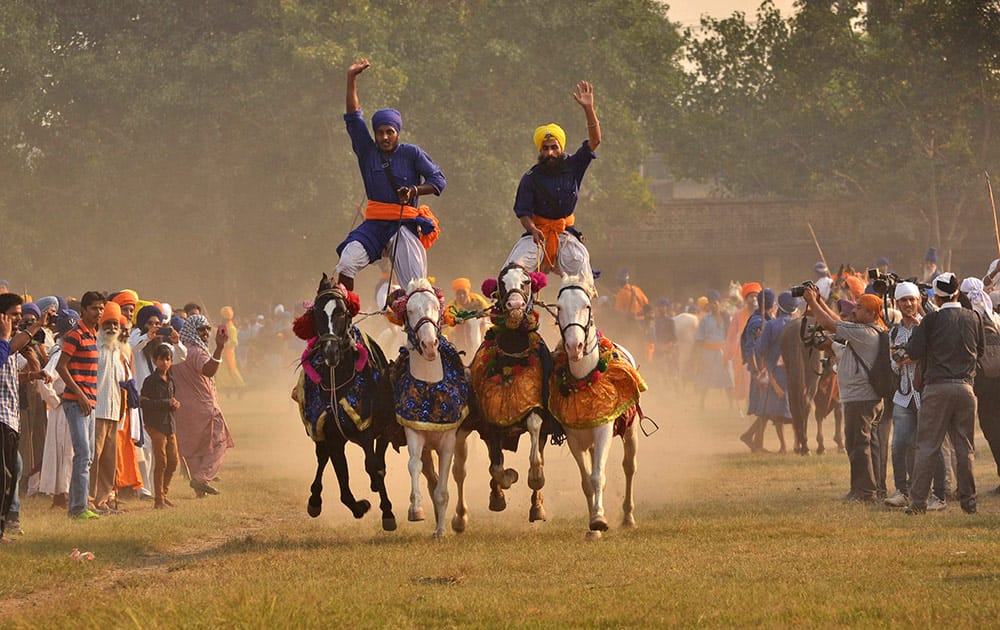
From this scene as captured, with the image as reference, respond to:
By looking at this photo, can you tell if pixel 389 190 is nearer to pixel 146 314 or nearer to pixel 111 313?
pixel 111 313

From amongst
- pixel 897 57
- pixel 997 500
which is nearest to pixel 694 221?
pixel 897 57

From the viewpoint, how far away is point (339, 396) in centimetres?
1335

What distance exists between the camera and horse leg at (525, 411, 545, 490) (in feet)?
43.8

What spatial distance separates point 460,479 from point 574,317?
203cm

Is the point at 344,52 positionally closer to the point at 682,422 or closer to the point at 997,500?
the point at 682,422

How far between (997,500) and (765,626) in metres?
7.23

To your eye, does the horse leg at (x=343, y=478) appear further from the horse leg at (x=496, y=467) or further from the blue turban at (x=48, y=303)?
the blue turban at (x=48, y=303)

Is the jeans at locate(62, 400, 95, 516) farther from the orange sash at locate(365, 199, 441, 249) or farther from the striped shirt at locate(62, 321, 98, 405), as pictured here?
the orange sash at locate(365, 199, 441, 249)

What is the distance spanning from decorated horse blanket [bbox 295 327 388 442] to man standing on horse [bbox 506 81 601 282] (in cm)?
164

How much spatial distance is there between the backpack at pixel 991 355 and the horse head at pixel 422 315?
510cm

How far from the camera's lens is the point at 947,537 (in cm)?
1285

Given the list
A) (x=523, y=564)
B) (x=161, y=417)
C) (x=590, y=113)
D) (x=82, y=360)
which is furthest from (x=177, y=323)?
(x=523, y=564)

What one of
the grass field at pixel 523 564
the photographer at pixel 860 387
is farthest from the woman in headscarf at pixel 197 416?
the photographer at pixel 860 387

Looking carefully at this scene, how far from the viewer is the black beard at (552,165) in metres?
14.3
